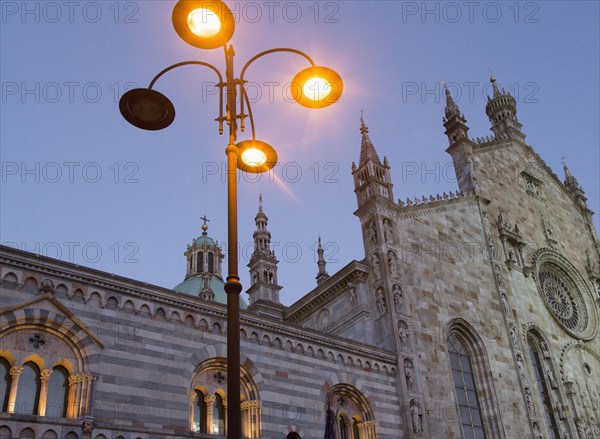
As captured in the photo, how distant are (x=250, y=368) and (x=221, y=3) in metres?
13.2

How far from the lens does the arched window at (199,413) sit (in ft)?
62.0

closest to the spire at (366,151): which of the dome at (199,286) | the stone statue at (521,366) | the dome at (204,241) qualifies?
the stone statue at (521,366)

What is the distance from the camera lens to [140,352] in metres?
18.1

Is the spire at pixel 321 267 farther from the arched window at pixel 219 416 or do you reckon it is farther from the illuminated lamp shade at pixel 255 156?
the illuminated lamp shade at pixel 255 156

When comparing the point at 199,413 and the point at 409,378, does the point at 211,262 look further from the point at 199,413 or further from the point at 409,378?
the point at 199,413

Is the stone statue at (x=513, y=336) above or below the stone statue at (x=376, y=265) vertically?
below

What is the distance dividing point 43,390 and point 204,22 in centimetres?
1103

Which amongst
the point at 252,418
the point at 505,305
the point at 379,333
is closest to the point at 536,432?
the point at 505,305

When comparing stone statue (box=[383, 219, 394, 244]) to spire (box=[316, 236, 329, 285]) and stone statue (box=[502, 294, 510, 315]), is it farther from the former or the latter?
spire (box=[316, 236, 329, 285])

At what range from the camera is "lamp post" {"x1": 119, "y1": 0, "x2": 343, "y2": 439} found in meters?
9.63

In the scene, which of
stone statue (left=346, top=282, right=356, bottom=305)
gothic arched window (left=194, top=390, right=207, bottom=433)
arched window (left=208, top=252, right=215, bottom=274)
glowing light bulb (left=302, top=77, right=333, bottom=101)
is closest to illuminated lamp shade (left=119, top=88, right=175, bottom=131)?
glowing light bulb (left=302, top=77, right=333, bottom=101)

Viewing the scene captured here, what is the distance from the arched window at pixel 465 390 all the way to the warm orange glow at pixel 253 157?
18175mm

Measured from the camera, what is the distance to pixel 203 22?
1016 cm

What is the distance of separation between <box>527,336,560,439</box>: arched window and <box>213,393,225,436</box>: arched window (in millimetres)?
17083
